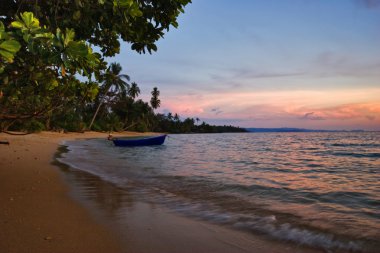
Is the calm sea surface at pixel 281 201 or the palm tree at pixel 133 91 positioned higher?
the palm tree at pixel 133 91

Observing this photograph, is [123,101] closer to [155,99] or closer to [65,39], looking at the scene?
[155,99]

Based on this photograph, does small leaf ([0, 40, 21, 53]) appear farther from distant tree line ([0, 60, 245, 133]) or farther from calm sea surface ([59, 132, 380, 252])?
distant tree line ([0, 60, 245, 133])

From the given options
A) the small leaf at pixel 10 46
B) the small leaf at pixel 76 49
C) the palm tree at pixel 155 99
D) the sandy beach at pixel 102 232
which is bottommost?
the sandy beach at pixel 102 232

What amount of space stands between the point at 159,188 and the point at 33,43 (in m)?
7.01

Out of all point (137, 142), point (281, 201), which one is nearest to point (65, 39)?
point (281, 201)

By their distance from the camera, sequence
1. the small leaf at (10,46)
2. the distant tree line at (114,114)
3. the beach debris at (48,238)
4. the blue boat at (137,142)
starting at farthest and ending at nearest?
the distant tree line at (114,114), the blue boat at (137,142), the beach debris at (48,238), the small leaf at (10,46)

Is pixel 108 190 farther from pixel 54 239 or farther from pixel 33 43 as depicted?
pixel 33 43

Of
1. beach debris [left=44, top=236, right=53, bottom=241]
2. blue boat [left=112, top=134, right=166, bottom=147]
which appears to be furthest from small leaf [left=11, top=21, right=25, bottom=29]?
blue boat [left=112, top=134, right=166, bottom=147]

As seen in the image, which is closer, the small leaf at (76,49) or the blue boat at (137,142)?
the small leaf at (76,49)

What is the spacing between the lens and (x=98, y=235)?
4.45m

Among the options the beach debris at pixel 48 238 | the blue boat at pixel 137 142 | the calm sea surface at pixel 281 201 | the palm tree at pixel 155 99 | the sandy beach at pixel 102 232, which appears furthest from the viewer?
the palm tree at pixel 155 99

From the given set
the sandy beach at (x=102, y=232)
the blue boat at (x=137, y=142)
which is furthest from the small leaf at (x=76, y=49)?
the blue boat at (x=137, y=142)

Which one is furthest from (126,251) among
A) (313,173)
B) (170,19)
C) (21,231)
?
(313,173)

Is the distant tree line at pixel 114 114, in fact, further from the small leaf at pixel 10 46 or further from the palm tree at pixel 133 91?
the small leaf at pixel 10 46
